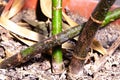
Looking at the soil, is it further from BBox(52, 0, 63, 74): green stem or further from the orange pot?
the orange pot

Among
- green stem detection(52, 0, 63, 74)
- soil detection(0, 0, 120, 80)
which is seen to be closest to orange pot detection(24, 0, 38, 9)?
soil detection(0, 0, 120, 80)

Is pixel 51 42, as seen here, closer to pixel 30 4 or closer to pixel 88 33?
pixel 88 33

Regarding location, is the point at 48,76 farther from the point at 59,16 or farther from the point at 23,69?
the point at 59,16

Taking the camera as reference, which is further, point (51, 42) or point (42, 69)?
point (42, 69)

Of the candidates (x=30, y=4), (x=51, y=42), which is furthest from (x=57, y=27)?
(x=30, y=4)

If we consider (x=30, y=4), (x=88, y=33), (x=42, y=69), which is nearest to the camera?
(x=88, y=33)

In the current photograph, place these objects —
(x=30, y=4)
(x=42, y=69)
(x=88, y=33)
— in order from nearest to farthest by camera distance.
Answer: (x=88, y=33) < (x=42, y=69) < (x=30, y=4)

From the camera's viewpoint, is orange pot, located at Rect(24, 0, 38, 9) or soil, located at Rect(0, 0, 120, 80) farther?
orange pot, located at Rect(24, 0, 38, 9)

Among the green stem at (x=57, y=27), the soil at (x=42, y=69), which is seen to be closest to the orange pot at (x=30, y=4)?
the soil at (x=42, y=69)
